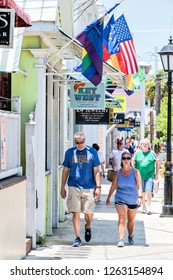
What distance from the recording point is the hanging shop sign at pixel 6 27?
7902 mm

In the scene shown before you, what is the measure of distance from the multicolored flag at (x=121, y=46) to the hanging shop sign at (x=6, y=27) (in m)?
6.66

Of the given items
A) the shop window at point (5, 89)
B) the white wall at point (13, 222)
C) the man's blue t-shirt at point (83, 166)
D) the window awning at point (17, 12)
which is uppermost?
the window awning at point (17, 12)

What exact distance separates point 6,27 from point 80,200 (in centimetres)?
389

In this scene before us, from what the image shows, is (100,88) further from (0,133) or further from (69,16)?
(0,133)

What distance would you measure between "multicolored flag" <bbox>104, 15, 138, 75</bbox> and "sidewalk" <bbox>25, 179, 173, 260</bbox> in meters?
3.51

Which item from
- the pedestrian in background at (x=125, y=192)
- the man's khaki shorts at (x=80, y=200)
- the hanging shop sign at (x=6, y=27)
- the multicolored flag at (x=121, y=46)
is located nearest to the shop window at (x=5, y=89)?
the man's khaki shorts at (x=80, y=200)

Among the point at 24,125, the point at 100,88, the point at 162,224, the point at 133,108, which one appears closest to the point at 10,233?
the point at 24,125

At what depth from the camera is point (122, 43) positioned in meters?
15.8

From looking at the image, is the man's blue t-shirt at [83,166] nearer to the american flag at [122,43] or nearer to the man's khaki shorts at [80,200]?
the man's khaki shorts at [80,200]

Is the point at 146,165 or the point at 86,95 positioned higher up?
the point at 86,95

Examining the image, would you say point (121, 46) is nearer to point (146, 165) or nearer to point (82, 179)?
point (146, 165)

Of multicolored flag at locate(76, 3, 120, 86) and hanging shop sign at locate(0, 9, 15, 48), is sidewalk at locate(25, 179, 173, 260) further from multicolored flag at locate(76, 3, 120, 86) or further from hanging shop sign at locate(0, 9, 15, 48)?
hanging shop sign at locate(0, 9, 15, 48)

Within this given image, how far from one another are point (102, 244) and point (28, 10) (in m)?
4.02

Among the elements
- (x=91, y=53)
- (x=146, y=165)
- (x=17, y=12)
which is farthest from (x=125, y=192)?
(x=146, y=165)
